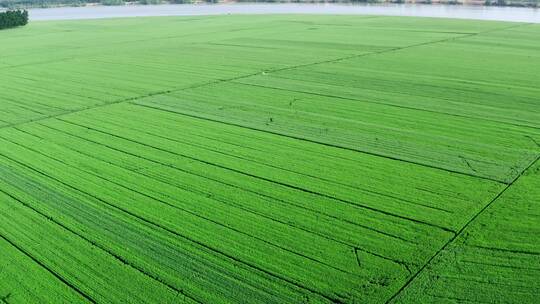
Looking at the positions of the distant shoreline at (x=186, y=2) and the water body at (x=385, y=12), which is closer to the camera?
the water body at (x=385, y=12)

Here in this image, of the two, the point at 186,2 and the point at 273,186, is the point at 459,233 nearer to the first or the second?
the point at 273,186

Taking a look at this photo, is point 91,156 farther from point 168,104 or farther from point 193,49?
point 193,49

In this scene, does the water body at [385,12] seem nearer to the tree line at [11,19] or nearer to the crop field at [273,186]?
the tree line at [11,19]

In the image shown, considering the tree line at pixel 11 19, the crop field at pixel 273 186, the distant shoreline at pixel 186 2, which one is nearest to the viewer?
the crop field at pixel 273 186

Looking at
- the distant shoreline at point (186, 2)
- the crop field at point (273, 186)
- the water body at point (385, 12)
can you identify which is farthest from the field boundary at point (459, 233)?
the distant shoreline at point (186, 2)

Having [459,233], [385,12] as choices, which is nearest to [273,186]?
[459,233]

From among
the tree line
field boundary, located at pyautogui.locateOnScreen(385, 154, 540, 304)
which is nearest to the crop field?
field boundary, located at pyautogui.locateOnScreen(385, 154, 540, 304)

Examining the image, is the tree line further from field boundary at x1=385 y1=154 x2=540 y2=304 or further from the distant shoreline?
field boundary at x1=385 y1=154 x2=540 y2=304

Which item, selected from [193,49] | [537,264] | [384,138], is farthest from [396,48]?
[537,264]
